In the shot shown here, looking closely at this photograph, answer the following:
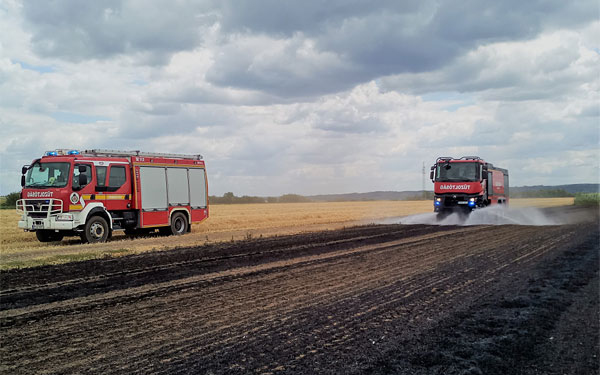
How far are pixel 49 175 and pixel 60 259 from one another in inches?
194

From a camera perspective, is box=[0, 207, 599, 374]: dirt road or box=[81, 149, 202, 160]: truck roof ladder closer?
box=[0, 207, 599, 374]: dirt road

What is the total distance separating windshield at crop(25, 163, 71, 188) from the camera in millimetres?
16719

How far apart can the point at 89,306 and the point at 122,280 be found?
217 cm

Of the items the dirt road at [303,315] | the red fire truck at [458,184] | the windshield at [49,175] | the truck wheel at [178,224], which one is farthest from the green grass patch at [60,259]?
the red fire truck at [458,184]

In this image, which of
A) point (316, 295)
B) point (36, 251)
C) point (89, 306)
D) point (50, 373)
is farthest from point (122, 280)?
point (36, 251)

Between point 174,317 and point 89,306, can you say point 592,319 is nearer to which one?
point 174,317

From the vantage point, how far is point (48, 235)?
17.6 m

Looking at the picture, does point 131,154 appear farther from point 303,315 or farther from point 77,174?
Answer: point 303,315

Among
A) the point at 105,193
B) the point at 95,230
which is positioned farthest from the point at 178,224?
the point at 95,230

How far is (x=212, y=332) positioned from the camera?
6309mm

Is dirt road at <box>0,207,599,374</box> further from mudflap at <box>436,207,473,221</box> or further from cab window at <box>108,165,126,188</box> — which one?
mudflap at <box>436,207,473,221</box>

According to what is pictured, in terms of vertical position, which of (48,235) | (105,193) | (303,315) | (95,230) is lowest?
(303,315)

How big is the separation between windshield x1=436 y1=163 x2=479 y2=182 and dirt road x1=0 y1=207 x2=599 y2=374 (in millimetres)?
12260

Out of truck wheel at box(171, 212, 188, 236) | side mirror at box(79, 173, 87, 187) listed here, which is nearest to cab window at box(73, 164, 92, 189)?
side mirror at box(79, 173, 87, 187)
